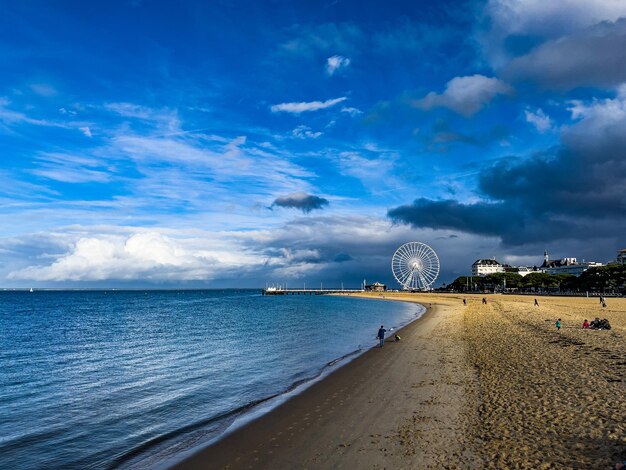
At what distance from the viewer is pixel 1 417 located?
56.3 ft

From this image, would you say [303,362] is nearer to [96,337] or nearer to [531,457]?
[531,457]

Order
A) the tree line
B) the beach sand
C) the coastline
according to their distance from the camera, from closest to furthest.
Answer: the beach sand, the coastline, the tree line

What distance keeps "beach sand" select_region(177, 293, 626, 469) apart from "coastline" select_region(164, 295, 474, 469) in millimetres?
34

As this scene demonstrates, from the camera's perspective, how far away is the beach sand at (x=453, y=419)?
10.8 meters

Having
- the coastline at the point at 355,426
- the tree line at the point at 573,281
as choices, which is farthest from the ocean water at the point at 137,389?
the tree line at the point at 573,281

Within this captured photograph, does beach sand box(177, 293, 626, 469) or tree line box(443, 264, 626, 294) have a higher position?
tree line box(443, 264, 626, 294)

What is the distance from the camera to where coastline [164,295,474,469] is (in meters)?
11.3

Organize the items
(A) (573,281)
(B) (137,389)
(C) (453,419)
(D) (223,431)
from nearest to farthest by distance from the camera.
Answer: (C) (453,419) < (D) (223,431) < (B) (137,389) < (A) (573,281)

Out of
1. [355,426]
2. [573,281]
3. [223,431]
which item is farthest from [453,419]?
[573,281]

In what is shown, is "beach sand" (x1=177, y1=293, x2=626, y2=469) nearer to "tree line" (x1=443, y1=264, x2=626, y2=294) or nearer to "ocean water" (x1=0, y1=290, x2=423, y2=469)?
"ocean water" (x1=0, y1=290, x2=423, y2=469)

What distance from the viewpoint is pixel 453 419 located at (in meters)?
13.9

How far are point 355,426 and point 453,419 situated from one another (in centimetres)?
315

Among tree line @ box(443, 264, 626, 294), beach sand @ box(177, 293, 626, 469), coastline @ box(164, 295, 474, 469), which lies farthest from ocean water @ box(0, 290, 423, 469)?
tree line @ box(443, 264, 626, 294)

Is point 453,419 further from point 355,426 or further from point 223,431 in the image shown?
point 223,431
